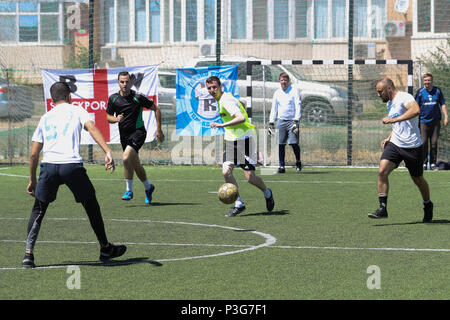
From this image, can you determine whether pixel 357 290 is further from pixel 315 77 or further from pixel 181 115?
pixel 315 77

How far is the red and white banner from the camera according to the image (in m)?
22.4

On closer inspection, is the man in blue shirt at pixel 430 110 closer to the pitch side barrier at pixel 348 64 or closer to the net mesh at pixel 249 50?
the pitch side barrier at pixel 348 64

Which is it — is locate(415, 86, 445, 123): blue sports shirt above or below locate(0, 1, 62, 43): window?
below

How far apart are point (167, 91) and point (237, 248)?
15050 millimetres

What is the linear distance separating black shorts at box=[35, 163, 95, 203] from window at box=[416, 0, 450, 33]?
2465cm

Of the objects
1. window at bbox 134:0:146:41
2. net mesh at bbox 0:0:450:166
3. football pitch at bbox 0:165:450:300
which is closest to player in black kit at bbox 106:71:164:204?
football pitch at bbox 0:165:450:300

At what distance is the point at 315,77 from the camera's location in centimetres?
2597

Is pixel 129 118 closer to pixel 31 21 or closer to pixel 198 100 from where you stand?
pixel 198 100

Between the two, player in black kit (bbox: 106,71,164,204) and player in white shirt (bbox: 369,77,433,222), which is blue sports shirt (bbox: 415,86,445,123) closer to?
player in black kit (bbox: 106,71,164,204)

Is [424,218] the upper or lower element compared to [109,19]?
lower

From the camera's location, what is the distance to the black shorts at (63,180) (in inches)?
355

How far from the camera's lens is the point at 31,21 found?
137ft

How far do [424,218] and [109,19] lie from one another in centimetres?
2934
